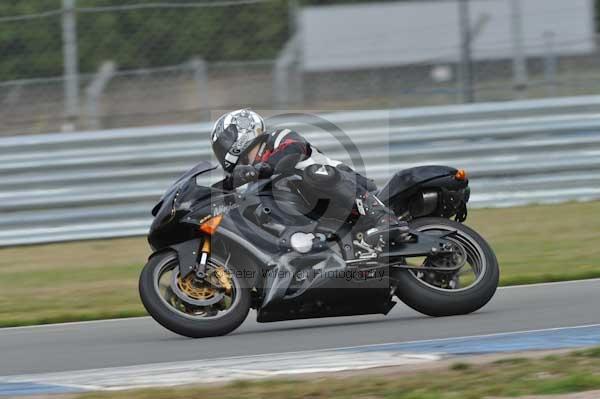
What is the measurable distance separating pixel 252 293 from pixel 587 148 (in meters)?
5.94

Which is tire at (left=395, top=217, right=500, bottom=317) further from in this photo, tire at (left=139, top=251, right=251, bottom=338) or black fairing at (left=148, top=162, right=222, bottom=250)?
black fairing at (left=148, top=162, right=222, bottom=250)

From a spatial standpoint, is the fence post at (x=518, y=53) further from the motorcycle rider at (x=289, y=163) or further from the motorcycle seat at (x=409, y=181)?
the motorcycle rider at (x=289, y=163)

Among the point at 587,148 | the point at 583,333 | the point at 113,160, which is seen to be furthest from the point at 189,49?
the point at 583,333

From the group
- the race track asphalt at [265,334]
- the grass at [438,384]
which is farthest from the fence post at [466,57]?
the grass at [438,384]

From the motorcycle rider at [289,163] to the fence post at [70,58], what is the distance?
4.39 meters

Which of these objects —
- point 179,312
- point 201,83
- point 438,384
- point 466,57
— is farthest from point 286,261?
point 466,57

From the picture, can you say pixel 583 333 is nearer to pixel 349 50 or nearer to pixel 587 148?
pixel 587 148

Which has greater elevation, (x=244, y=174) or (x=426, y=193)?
(x=244, y=174)

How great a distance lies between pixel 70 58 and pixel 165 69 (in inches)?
36.3

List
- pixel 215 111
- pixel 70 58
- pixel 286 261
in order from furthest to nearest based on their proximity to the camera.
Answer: pixel 215 111
pixel 70 58
pixel 286 261

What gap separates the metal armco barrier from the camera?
11.1 meters

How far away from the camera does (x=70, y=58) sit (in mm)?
10969

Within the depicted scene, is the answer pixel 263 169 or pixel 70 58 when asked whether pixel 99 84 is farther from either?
pixel 263 169

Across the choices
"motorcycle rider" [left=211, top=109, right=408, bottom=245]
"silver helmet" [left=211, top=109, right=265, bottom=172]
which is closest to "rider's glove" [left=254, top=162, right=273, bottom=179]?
"motorcycle rider" [left=211, top=109, right=408, bottom=245]
